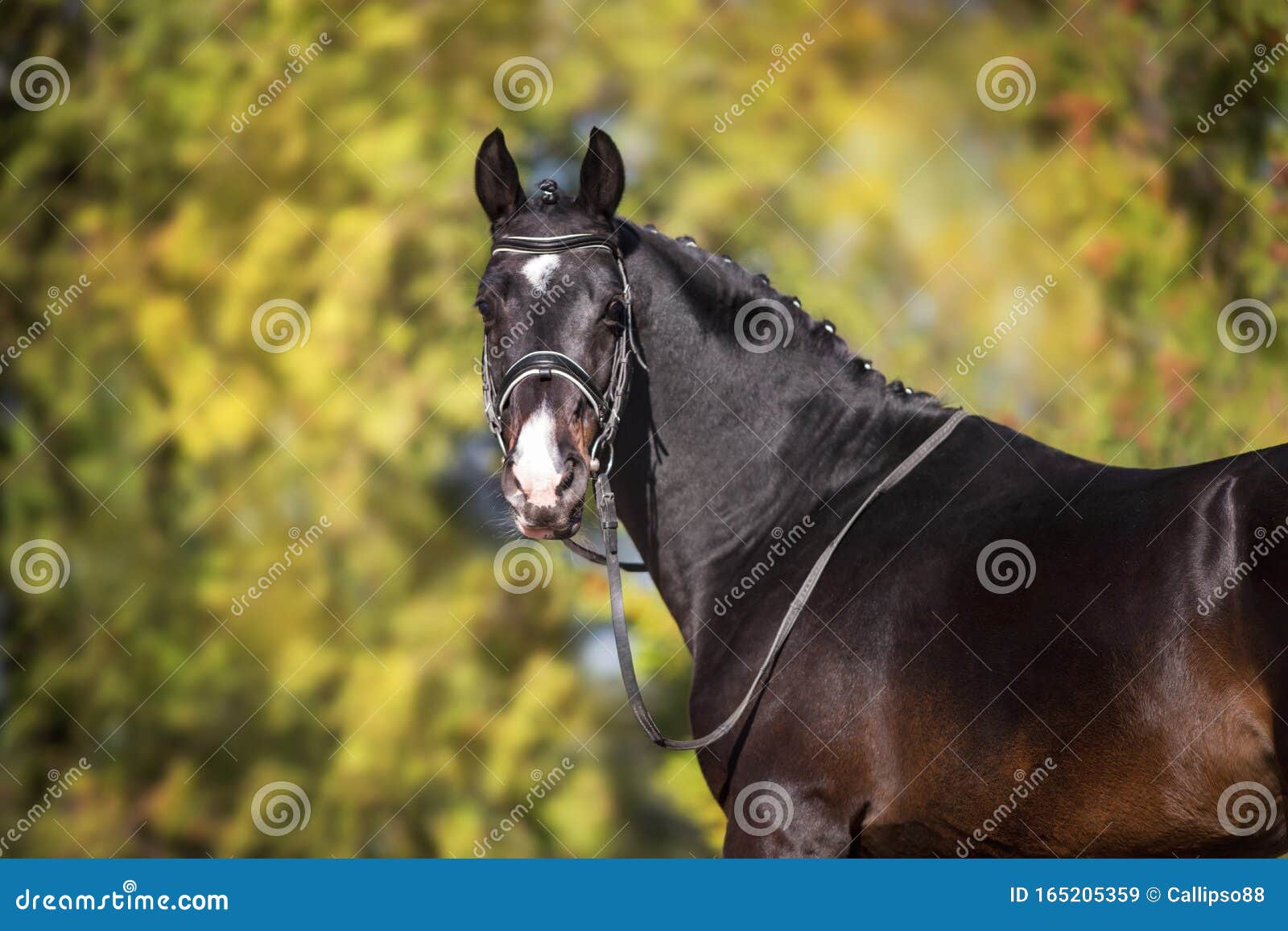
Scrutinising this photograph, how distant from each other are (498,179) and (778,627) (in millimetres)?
1841

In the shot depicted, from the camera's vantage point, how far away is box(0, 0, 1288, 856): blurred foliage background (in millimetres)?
7367

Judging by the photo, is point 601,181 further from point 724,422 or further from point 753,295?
point 724,422

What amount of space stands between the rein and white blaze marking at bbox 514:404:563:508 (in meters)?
0.13

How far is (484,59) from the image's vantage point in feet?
25.8

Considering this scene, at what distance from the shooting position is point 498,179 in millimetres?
4121

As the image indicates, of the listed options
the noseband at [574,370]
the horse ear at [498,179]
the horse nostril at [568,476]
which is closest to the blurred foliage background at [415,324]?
the horse ear at [498,179]

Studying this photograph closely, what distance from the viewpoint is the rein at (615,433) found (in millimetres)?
3709

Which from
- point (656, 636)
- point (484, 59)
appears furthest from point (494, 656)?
point (484, 59)

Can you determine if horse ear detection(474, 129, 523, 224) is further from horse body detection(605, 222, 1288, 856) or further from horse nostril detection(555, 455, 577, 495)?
horse nostril detection(555, 455, 577, 495)

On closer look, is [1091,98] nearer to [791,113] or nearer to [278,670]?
[791,113]

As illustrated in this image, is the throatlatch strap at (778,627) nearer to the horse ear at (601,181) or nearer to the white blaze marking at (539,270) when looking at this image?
the white blaze marking at (539,270)

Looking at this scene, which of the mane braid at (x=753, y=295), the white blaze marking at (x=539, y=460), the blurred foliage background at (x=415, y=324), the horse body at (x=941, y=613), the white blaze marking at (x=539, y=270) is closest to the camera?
the horse body at (x=941, y=613)

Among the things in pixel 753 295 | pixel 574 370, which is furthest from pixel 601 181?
pixel 574 370

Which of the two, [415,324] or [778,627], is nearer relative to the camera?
[778,627]
